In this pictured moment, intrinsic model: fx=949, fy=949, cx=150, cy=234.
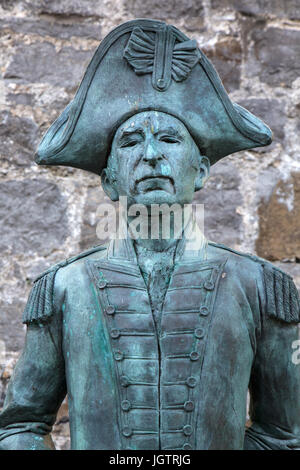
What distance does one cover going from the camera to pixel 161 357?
7.79ft

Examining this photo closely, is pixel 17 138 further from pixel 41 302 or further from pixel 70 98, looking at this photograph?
pixel 41 302

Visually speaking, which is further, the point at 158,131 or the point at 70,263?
the point at 70,263

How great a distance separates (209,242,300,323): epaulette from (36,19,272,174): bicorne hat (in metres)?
0.35

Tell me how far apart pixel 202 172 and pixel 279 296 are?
1.29 ft

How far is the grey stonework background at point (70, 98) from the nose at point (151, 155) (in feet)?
4.36

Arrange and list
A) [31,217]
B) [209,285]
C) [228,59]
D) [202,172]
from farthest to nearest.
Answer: [228,59]
[31,217]
[202,172]
[209,285]

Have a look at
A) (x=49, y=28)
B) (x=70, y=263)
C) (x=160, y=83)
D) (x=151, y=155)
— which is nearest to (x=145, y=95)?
(x=160, y=83)

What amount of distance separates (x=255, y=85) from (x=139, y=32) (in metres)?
1.43

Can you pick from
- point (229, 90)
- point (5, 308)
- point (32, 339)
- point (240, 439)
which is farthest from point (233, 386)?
point (229, 90)

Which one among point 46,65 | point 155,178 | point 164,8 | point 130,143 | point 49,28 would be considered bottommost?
point 155,178

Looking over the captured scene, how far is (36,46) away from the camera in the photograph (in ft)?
12.4

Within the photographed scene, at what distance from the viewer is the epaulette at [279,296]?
2484mm

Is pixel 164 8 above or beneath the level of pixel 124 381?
above
